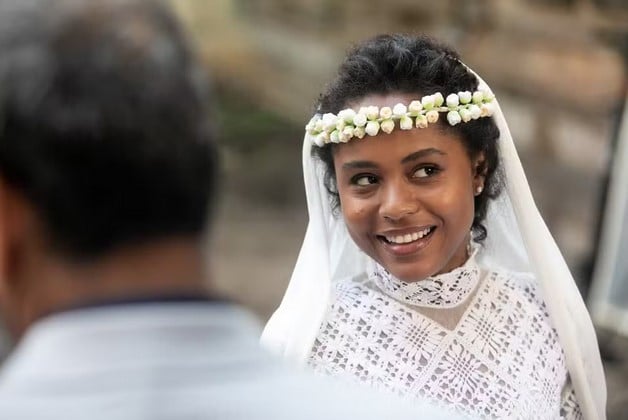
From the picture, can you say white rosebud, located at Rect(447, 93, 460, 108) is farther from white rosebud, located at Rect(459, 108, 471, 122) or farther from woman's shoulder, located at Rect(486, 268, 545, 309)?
woman's shoulder, located at Rect(486, 268, 545, 309)

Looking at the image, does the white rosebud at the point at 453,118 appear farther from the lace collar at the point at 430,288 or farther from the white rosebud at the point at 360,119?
the lace collar at the point at 430,288

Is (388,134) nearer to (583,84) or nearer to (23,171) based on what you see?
(23,171)

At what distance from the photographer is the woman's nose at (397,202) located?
93.1 inches

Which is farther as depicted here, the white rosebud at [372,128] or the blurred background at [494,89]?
the blurred background at [494,89]

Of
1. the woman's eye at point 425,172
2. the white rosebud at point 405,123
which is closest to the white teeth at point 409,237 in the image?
the woman's eye at point 425,172

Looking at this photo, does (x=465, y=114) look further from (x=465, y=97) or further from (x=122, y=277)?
(x=122, y=277)

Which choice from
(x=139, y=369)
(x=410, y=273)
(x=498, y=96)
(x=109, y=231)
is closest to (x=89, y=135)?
(x=109, y=231)

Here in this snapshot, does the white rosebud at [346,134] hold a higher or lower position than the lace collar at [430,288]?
higher

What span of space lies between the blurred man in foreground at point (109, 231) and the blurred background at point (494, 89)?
355cm

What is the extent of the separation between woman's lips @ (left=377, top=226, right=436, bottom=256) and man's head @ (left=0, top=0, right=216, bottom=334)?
4.02 feet

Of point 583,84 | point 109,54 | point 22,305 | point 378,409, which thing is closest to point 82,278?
point 22,305

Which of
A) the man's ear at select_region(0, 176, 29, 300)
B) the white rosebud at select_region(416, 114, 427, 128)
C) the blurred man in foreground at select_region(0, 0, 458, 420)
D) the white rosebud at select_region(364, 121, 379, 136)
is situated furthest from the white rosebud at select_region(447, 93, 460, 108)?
the man's ear at select_region(0, 176, 29, 300)

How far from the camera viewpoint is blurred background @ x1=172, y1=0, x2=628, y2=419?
4.94 metres

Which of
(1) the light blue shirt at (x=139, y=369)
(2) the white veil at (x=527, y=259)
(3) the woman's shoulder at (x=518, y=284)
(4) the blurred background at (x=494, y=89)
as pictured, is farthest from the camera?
(4) the blurred background at (x=494, y=89)
